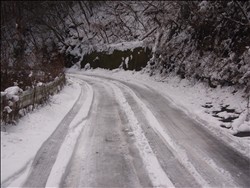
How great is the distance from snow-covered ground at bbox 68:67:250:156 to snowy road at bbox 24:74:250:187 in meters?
0.38

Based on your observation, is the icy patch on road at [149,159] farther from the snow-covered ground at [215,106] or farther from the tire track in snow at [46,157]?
the snow-covered ground at [215,106]

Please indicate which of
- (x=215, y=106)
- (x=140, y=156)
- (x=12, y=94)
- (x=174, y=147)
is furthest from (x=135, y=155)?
(x=215, y=106)

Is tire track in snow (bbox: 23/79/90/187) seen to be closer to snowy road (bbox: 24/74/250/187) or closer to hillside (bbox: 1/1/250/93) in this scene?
snowy road (bbox: 24/74/250/187)

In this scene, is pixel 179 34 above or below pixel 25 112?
above

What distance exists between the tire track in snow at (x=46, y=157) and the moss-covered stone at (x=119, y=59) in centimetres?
1639

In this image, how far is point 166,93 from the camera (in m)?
14.1

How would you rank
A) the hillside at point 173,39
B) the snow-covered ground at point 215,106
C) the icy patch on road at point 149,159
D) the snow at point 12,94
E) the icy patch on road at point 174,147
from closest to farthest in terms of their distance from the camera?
the icy patch on road at point 149,159 < the icy patch on road at point 174,147 < the snow at point 12,94 < the snow-covered ground at point 215,106 < the hillside at point 173,39

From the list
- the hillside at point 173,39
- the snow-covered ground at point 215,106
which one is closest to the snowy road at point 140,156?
the snow-covered ground at point 215,106

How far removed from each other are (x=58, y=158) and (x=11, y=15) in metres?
8.90

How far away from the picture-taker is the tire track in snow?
5.05m

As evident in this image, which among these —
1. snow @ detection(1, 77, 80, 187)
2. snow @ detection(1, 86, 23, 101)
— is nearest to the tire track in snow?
snow @ detection(1, 77, 80, 187)

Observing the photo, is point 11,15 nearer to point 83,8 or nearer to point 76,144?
point 76,144

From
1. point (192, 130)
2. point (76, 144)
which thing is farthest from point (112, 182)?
point (192, 130)

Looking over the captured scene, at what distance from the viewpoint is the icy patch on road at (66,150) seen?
5113mm
